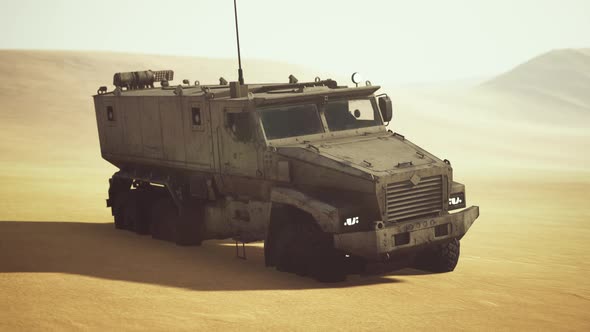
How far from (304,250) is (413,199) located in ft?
5.54

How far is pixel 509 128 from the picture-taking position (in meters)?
81.8

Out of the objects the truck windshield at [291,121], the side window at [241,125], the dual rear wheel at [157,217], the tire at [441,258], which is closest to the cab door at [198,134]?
the side window at [241,125]

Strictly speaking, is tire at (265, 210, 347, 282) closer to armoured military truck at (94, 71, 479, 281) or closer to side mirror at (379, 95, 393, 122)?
armoured military truck at (94, 71, 479, 281)

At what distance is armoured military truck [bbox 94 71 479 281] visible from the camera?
11711mm

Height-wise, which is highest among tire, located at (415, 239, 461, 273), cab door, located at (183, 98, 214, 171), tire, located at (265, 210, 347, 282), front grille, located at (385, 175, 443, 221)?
cab door, located at (183, 98, 214, 171)

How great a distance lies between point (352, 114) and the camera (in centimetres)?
1370

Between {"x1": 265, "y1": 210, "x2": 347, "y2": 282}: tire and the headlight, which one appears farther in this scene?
the headlight

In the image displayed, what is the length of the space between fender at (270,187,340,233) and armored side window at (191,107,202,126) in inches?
93.2

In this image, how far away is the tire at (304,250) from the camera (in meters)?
11.9

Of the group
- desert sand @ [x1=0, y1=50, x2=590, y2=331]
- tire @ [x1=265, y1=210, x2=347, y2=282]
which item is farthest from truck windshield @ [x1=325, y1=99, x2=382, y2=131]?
desert sand @ [x1=0, y1=50, x2=590, y2=331]

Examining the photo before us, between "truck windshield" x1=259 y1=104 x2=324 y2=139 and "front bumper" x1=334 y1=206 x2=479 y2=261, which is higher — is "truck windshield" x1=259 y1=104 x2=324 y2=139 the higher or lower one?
the higher one

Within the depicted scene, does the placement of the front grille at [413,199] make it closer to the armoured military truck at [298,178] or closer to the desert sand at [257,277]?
the armoured military truck at [298,178]

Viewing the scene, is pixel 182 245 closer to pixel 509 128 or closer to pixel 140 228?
pixel 140 228

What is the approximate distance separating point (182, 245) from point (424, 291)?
4995mm
